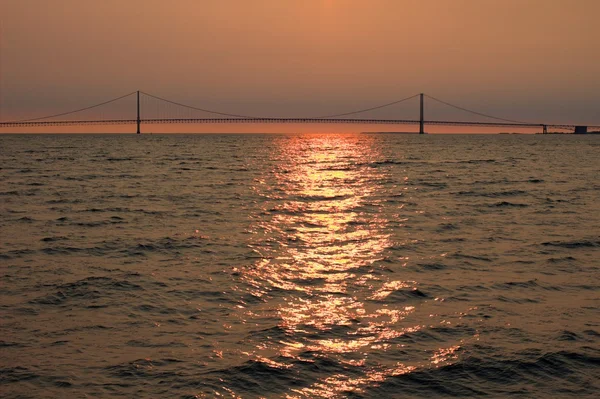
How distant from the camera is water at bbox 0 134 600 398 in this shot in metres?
8.89

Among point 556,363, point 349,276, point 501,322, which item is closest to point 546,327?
point 501,322

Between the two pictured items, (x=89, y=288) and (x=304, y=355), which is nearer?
(x=304, y=355)

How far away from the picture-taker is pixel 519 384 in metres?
8.77

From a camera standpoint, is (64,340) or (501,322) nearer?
(64,340)

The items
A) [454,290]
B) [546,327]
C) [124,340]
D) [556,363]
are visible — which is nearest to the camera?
[556,363]

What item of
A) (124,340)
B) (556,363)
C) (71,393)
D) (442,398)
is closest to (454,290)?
(556,363)

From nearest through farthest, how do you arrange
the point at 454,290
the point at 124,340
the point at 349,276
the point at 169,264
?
the point at 124,340 → the point at 454,290 → the point at 349,276 → the point at 169,264

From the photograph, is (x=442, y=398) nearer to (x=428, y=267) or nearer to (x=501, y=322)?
(x=501, y=322)

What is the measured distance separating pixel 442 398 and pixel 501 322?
335cm

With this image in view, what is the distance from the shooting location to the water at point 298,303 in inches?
350

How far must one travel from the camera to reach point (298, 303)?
12461 mm

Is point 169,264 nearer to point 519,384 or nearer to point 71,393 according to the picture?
point 71,393

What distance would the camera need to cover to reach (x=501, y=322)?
1127cm

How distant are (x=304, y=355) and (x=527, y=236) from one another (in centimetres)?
1230
